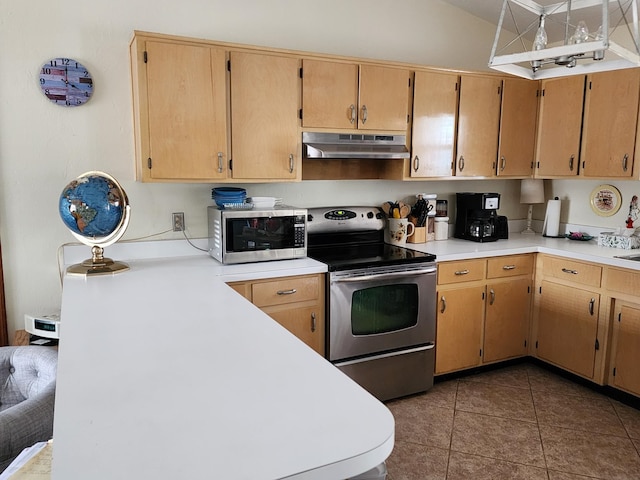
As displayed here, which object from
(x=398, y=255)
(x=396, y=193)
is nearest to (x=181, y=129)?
(x=398, y=255)

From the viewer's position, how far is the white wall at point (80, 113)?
262cm

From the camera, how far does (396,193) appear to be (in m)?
3.76

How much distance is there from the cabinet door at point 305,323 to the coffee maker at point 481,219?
1.49 m

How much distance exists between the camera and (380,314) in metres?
3.04

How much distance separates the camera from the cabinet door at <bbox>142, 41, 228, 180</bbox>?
260cm

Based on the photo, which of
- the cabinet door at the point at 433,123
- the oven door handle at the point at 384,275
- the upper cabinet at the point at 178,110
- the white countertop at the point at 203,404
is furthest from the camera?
the cabinet door at the point at 433,123

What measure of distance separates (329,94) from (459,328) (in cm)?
174

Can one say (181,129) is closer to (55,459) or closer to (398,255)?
(398,255)

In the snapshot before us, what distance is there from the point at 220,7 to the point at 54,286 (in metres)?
1.89

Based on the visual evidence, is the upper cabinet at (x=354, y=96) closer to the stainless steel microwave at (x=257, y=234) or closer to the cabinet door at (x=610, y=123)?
the stainless steel microwave at (x=257, y=234)

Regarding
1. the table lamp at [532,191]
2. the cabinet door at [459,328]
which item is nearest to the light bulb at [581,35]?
the cabinet door at [459,328]

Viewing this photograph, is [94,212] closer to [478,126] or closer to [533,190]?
[478,126]

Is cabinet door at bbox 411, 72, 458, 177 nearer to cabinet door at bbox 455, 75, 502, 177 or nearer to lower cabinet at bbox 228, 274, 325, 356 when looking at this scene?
cabinet door at bbox 455, 75, 502, 177

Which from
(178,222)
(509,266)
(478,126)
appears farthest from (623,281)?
(178,222)
